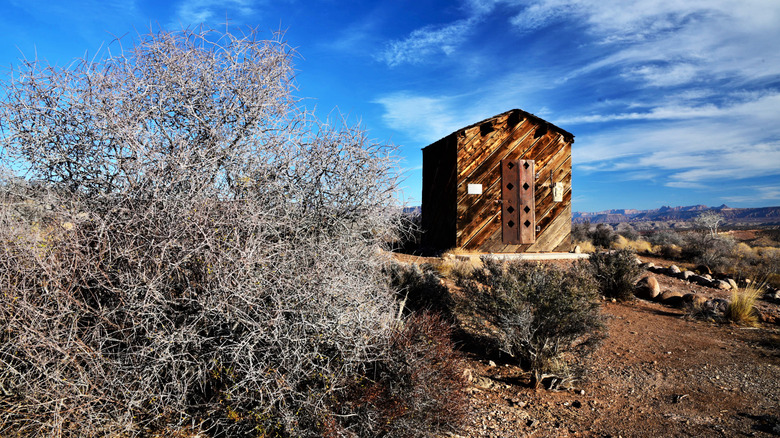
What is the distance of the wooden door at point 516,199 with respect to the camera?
35.4 ft

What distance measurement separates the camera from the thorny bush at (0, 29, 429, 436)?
2.72 meters

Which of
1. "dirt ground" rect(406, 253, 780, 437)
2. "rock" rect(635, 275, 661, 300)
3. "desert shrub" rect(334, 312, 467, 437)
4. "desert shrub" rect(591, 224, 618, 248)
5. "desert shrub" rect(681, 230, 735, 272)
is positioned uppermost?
"desert shrub" rect(591, 224, 618, 248)

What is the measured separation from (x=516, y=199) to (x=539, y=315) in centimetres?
666

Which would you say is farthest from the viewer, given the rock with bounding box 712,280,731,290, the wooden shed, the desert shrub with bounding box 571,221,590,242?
the desert shrub with bounding box 571,221,590,242

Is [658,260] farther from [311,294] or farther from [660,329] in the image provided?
[311,294]

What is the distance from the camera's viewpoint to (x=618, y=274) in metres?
8.09

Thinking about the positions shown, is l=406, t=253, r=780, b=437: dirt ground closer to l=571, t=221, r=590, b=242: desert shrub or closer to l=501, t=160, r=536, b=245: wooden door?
l=501, t=160, r=536, b=245: wooden door

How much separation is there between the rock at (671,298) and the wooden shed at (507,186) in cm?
329

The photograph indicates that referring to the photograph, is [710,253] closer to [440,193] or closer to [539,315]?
[440,193]

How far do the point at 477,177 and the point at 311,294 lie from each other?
837 centimetres

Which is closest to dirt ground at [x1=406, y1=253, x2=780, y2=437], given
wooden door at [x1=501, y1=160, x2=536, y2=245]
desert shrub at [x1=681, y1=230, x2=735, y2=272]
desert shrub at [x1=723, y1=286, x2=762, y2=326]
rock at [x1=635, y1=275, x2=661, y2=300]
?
desert shrub at [x1=723, y1=286, x2=762, y2=326]

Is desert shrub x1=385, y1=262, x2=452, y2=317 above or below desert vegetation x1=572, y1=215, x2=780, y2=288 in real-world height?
below

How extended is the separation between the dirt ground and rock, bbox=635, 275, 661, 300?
2180 millimetres

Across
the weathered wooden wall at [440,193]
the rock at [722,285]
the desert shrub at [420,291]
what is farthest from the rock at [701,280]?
the desert shrub at [420,291]
